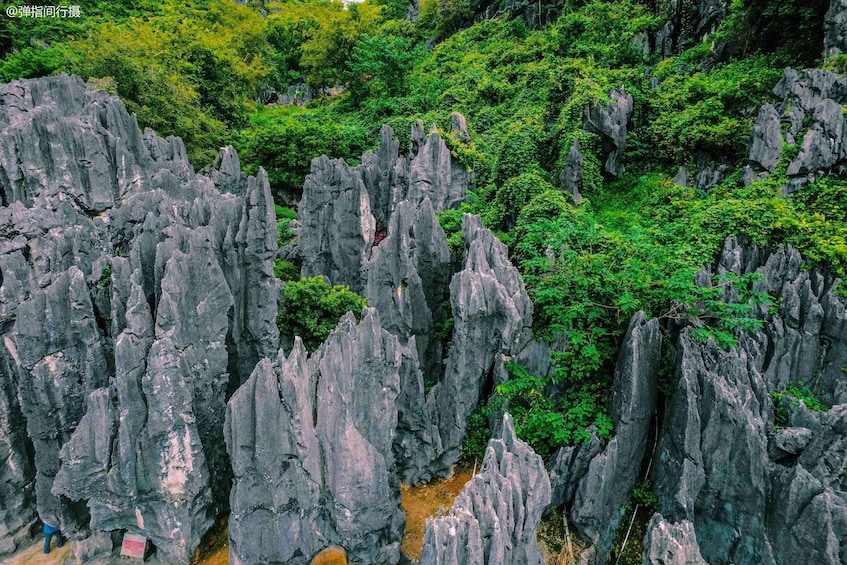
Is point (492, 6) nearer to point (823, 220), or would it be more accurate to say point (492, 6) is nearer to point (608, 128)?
point (608, 128)

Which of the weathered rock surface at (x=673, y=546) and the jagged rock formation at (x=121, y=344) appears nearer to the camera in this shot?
the weathered rock surface at (x=673, y=546)

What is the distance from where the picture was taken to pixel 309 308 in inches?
586

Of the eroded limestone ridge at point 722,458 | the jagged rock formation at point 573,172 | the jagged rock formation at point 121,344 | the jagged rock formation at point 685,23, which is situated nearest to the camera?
the eroded limestone ridge at point 722,458

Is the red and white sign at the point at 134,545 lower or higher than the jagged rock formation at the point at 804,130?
lower

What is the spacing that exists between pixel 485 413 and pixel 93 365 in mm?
10016

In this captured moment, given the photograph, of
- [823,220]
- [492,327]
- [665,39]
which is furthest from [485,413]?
[665,39]

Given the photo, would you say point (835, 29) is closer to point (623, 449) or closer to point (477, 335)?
point (477, 335)

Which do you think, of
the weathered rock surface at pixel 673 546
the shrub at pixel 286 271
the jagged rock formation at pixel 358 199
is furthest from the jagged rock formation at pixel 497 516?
the shrub at pixel 286 271

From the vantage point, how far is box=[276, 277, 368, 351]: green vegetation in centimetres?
1469

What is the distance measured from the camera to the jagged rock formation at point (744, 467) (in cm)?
824

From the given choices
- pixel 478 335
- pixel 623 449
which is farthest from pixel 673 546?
pixel 478 335

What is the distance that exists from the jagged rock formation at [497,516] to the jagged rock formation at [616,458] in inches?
105

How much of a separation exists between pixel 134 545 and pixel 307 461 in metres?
4.87

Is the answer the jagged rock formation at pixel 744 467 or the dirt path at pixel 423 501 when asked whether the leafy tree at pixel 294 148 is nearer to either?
the dirt path at pixel 423 501
